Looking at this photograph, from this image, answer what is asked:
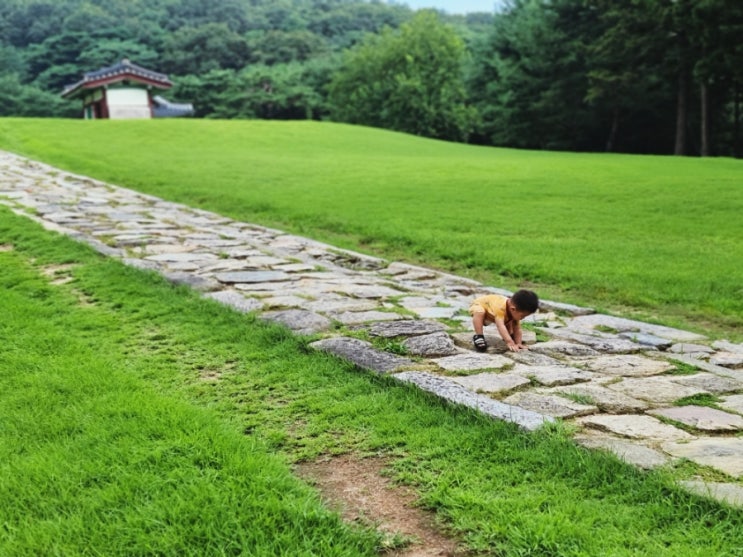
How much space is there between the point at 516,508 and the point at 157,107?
131 ft

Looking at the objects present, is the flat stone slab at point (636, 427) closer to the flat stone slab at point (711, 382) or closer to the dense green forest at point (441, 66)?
the flat stone slab at point (711, 382)

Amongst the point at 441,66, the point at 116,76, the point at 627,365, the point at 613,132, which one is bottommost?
the point at 627,365

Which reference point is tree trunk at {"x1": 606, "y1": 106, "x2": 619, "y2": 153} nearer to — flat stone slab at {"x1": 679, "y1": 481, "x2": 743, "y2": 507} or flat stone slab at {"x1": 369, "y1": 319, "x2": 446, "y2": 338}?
flat stone slab at {"x1": 369, "y1": 319, "x2": 446, "y2": 338}

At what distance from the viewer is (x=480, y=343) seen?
13.0 feet

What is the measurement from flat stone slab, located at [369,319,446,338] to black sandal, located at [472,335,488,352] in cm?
34

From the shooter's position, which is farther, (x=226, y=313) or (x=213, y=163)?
(x=213, y=163)

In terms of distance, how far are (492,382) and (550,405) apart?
394 millimetres

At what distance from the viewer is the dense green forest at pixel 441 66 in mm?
26859

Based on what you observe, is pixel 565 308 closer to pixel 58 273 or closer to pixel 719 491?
pixel 719 491

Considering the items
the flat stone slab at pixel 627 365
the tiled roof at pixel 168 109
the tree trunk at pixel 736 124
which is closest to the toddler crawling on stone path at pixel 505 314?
the flat stone slab at pixel 627 365

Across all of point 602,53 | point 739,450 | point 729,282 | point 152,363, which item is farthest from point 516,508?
point 602,53

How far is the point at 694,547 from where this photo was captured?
200 centimetres

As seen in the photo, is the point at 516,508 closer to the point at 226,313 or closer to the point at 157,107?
the point at 226,313

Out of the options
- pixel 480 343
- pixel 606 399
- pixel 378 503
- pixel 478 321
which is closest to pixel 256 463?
pixel 378 503
